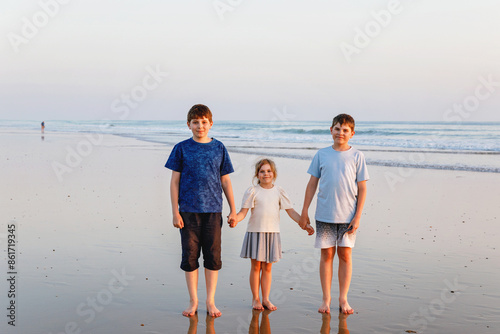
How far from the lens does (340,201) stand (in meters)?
4.55

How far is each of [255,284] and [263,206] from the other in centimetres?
66

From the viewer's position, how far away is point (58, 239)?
641 cm

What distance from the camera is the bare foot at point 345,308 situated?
4.39 meters

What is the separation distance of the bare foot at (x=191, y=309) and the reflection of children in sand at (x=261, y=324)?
46cm

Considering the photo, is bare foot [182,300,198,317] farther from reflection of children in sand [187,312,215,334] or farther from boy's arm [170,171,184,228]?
boy's arm [170,171,184,228]

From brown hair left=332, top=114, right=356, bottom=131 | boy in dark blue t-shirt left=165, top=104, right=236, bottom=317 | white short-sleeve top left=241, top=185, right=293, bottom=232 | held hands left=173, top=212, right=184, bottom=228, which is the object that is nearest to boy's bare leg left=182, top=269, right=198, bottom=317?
boy in dark blue t-shirt left=165, top=104, right=236, bottom=317

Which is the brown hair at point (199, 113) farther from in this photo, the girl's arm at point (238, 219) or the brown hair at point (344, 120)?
the brown hair at point (344, 120)

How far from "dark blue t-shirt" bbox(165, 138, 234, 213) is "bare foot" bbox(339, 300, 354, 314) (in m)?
1.26

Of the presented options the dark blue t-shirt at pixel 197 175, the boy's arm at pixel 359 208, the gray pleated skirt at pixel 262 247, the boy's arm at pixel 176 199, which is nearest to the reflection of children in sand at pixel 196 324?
the gray pleated skirt at pixel 262 247

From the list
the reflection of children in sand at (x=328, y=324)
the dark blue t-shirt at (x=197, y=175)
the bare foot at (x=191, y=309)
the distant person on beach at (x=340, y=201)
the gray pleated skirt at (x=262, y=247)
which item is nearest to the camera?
→ the reflection of children in sand at (x=328, y=324)

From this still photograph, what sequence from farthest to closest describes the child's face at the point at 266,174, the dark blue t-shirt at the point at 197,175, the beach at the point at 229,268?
the child's face at the point at 266,174 < the dark blue t-shirt at the point at 197,175 < the beach at the point at 229,268

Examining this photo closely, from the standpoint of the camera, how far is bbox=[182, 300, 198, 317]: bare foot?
169 inches

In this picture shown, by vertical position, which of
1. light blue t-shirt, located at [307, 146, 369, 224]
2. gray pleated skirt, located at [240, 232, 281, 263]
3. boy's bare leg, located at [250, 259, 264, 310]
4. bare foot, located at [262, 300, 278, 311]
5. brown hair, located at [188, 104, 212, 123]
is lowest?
bare foot, located at [262, 300, 278, 311]

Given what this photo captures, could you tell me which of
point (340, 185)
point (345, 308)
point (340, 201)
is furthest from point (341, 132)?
point (345, 308)
